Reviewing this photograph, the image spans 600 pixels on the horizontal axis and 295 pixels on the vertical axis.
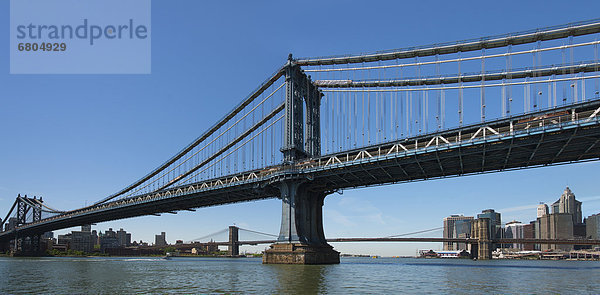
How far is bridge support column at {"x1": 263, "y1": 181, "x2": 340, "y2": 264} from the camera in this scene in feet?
197

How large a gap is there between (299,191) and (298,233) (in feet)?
18.5

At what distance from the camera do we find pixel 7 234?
14562 cm

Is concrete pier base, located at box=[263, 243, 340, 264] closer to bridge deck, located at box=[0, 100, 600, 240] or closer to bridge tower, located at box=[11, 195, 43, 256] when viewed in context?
bridge deck, located at box=[0, 100, 600, 240]

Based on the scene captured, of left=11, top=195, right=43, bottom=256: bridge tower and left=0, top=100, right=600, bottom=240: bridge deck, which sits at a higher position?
left=0, top=100, right=600, bottom=240: bridge deck

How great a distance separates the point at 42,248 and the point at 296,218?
460ft

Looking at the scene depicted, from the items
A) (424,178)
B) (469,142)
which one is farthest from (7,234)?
(469,142)

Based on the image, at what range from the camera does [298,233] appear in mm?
61719

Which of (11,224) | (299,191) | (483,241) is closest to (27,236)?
(11,224)

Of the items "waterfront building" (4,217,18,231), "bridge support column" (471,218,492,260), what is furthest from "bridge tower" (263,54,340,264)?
"waterfront building" (4,217,18,231)

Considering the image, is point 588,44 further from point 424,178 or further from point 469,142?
point 424,178

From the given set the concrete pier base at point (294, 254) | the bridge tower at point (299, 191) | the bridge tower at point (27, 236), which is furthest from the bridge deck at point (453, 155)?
the bridge tower at point (27, 236)

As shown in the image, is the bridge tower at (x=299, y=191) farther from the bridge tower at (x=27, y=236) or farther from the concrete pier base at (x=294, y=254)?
the bridge tower at (x=27, y=236)

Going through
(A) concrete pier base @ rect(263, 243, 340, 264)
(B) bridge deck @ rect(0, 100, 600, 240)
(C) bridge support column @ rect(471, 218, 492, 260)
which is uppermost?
(B) bridge deck @ rect(0, 100, 600, 240)

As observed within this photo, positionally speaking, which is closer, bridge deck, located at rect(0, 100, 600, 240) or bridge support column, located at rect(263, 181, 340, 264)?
bridge deck, located at rect(0, 100, 600, 240)
